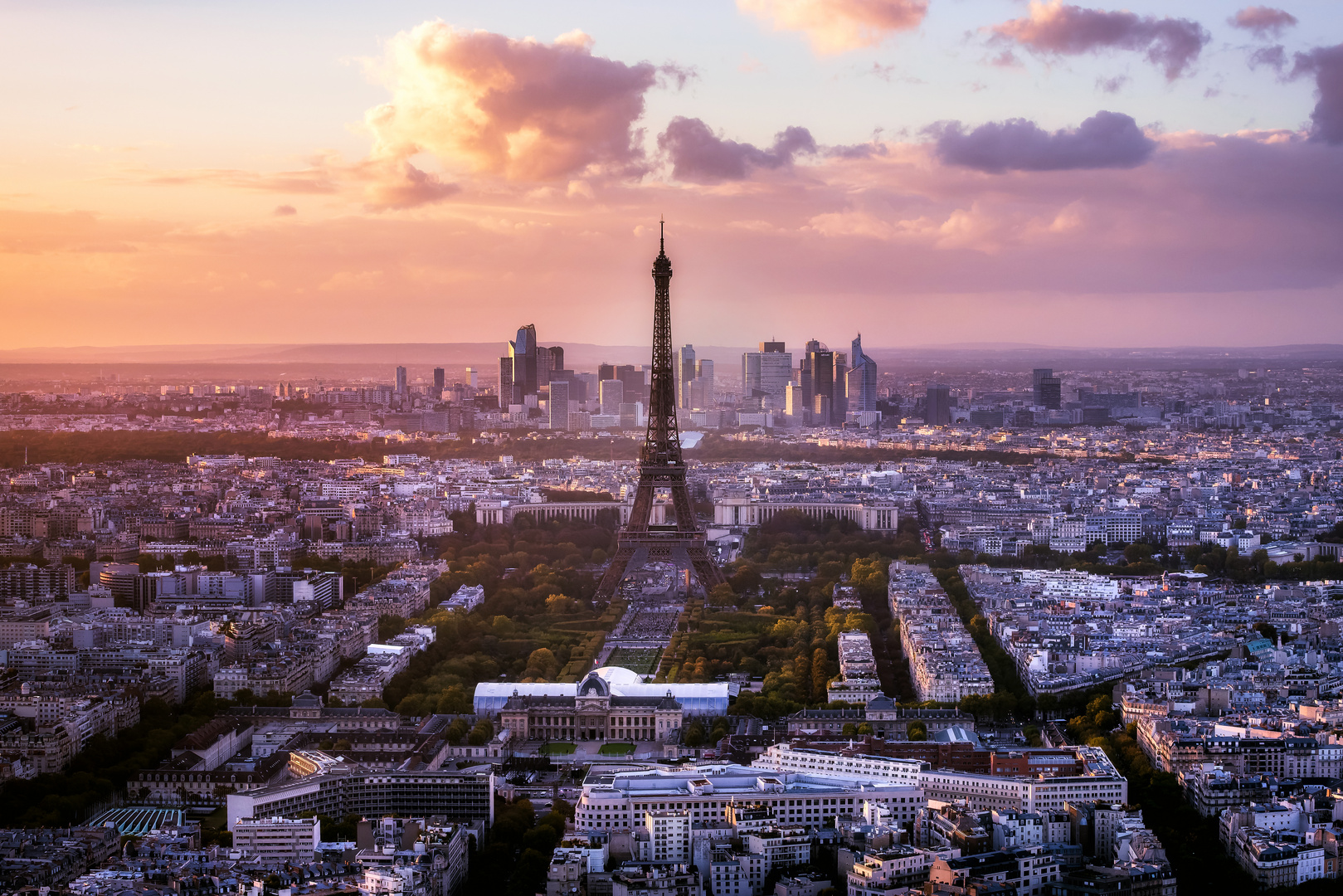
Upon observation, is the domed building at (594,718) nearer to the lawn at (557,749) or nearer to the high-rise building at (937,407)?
the lawn at (557,749)

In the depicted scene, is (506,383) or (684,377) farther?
(684,377)

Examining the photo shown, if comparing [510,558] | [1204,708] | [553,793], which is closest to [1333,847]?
[1204,708]

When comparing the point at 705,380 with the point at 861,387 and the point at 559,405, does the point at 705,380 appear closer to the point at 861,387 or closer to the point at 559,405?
the point at 861,387

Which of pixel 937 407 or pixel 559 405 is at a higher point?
pixel 559 405

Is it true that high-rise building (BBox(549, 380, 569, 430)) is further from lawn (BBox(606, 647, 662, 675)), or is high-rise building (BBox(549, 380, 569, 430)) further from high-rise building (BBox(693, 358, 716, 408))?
lawn (BBox(606, 647, 662, 675))

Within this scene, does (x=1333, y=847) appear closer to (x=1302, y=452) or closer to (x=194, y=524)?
(x=194, y=524)

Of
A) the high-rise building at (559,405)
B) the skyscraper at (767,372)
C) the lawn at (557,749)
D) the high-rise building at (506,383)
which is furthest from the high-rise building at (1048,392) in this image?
the lawn at (557,749)

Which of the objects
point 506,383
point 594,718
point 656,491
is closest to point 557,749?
point 594,718
